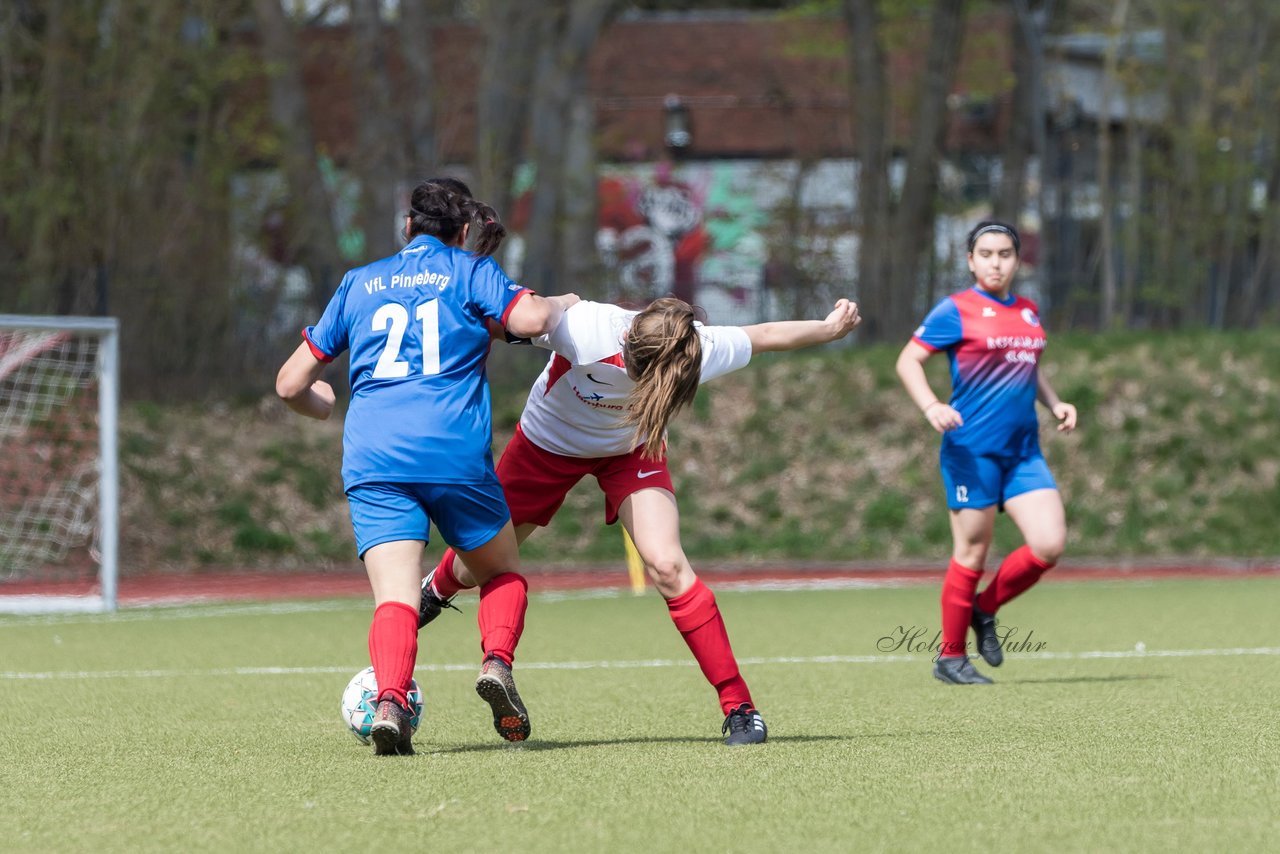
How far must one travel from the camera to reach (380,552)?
532cm

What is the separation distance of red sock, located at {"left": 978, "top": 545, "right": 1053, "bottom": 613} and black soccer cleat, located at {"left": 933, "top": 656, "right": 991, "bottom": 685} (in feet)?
1.29

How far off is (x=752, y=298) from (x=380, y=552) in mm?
15885

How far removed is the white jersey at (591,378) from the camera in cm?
551

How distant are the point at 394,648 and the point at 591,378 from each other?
3.54 feet

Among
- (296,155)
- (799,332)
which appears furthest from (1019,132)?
(799,332)

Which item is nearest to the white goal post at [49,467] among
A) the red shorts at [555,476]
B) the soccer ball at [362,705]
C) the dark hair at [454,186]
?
the red shorts at [555,476]

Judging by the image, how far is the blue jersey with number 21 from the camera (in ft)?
17.3

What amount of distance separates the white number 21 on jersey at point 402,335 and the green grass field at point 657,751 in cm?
116

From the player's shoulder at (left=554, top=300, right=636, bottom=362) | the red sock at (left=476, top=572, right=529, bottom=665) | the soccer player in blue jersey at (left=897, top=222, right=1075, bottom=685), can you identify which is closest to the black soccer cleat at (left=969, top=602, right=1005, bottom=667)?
the soccer player in blue jersey at (left=897, top=222, right=1075, bottom=685)

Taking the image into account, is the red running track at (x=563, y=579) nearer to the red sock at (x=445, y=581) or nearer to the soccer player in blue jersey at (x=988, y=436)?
the soccer player in blue jersey at (x=988, y=436)

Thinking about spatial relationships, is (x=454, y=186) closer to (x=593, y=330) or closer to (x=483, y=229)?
(x=483, y=229)

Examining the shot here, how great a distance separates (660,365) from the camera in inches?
211

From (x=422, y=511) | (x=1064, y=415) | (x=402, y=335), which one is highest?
(x=402, y=335)

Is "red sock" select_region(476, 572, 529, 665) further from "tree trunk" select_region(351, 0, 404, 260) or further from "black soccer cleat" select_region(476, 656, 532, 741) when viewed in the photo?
"tree trunk" select_region(351, 0, 404, 260)
